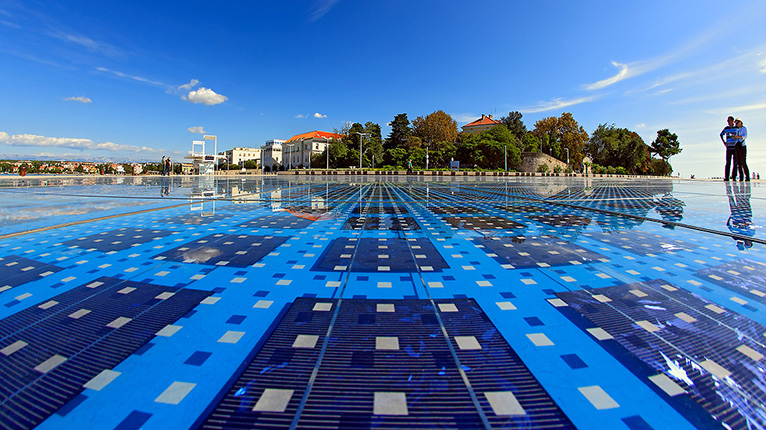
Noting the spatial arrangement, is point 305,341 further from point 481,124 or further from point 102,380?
point 481,124

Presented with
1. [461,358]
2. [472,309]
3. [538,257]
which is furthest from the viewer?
[538,257]

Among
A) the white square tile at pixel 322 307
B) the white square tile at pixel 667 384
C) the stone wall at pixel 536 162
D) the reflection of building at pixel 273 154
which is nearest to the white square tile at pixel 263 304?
the white square tile at pixel 322 307

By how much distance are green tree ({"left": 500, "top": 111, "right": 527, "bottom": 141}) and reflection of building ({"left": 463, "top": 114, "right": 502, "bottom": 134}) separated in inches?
107

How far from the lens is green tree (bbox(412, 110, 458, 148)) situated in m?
65.4

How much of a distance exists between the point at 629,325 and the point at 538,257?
1618 mm

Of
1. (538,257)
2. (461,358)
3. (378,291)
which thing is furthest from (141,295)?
(538,257)

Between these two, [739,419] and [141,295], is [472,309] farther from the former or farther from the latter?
[141,295]

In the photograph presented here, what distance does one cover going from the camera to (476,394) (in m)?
1.46

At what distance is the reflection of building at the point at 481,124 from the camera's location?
259 ft

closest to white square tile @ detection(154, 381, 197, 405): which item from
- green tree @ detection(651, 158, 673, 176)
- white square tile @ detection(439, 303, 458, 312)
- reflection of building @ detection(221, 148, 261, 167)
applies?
white square tile @ detection(439, 303, 458, 312)

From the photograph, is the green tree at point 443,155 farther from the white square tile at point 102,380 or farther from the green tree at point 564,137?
the white square tile at point 102,380

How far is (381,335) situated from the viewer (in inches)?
78.3

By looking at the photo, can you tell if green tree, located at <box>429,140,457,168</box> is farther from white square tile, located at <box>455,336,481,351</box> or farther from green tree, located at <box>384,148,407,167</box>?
white square tile, located at <box>455,336,481,351</box>

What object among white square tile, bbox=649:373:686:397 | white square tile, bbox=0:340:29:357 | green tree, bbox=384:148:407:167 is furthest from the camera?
green tree, bbox=384:148:407:167
